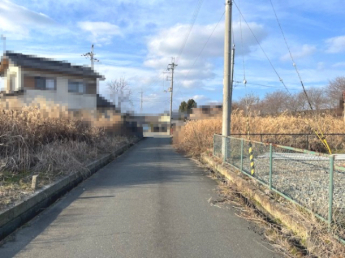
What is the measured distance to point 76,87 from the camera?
23.9 metres

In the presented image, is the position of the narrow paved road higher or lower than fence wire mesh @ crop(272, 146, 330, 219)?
lower

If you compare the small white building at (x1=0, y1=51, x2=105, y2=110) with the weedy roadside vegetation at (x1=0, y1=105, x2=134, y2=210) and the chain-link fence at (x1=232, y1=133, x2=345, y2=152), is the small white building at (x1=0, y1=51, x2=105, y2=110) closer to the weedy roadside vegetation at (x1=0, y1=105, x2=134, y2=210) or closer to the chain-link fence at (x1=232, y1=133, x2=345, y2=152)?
the weedy roadside vegetation at (x1=0, y1=105, x2=134, y2=210)

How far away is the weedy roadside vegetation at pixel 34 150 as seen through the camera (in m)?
6.63

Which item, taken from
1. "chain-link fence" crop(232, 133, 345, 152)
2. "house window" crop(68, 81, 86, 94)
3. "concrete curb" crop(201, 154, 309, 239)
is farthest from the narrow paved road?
"house window" crop(68, 81, 86, 94)

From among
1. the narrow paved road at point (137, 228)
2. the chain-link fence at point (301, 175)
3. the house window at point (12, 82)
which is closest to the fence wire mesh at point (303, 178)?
the chain-link fence at point (301, 175)

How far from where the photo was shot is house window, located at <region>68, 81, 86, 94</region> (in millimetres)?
23281

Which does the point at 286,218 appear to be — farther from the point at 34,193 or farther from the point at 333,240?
the point at 34,193

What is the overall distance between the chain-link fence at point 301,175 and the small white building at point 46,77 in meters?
15.3

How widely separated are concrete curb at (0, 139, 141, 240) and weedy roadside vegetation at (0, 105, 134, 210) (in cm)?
20

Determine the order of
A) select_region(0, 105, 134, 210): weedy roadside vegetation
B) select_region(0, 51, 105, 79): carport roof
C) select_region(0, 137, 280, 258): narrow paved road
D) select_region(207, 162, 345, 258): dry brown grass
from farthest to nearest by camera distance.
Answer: select_region(0, 51, 105, 79): carport roof → select_region(0, 105, 134, 210): weedy roadside vegetation → select_region(0, 137, 280, 258): narrow paved road → select_region(207, 162, 345, 258): dry brown grass

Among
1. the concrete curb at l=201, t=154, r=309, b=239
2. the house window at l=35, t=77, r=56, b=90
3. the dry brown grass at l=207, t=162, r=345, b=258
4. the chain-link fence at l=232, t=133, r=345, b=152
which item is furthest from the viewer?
the house window at l=35, t=77, r=56, b=90

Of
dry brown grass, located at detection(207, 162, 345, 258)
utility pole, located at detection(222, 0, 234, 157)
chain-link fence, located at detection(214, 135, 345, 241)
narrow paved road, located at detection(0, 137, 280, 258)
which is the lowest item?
narrow paved road, located at detection(0, 137, 280, 258)

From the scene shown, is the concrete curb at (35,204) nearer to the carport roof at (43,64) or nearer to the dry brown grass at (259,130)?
the dry brown grass at (259,130)

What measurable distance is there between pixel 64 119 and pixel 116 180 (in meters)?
4.45
